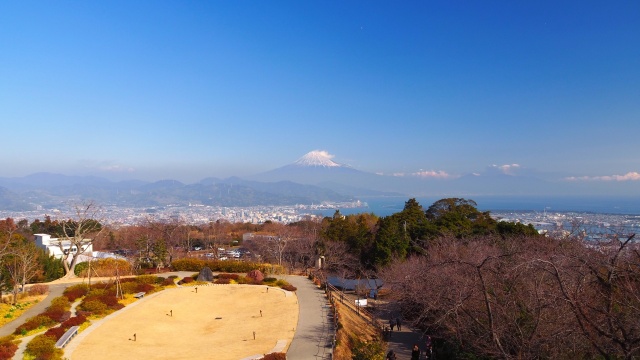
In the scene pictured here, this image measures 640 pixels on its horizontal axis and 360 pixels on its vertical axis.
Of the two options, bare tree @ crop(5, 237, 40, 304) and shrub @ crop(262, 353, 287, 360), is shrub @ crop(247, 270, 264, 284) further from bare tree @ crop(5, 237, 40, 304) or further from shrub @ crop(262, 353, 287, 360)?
shrub @ crop(262, 353, 287, 360)

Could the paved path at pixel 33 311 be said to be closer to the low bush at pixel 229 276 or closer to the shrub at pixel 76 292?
the shrub at pixel 76 292

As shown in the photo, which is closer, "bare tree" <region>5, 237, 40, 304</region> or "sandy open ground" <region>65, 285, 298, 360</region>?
"sandy open ground" <region>65, 285, 298, 360</region>

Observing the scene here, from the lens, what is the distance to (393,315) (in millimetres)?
22578

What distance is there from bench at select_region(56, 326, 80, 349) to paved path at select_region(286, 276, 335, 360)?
7324 mm

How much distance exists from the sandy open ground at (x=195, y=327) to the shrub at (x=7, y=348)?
1.48 metres

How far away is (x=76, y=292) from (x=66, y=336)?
7.29m

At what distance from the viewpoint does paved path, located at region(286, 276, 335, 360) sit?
43.6 feet

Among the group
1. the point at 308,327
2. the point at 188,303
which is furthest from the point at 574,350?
the point at 188,303

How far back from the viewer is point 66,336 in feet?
46.6

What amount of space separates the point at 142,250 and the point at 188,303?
1568cm

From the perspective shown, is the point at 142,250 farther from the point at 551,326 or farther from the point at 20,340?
the point at 551,326

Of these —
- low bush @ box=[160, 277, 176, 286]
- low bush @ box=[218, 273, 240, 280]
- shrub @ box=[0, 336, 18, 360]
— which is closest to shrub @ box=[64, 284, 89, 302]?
low bush @ box=[160, 277, 176, 286]

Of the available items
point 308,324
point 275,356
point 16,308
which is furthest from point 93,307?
point 275,356

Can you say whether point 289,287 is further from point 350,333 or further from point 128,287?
point 128,287
